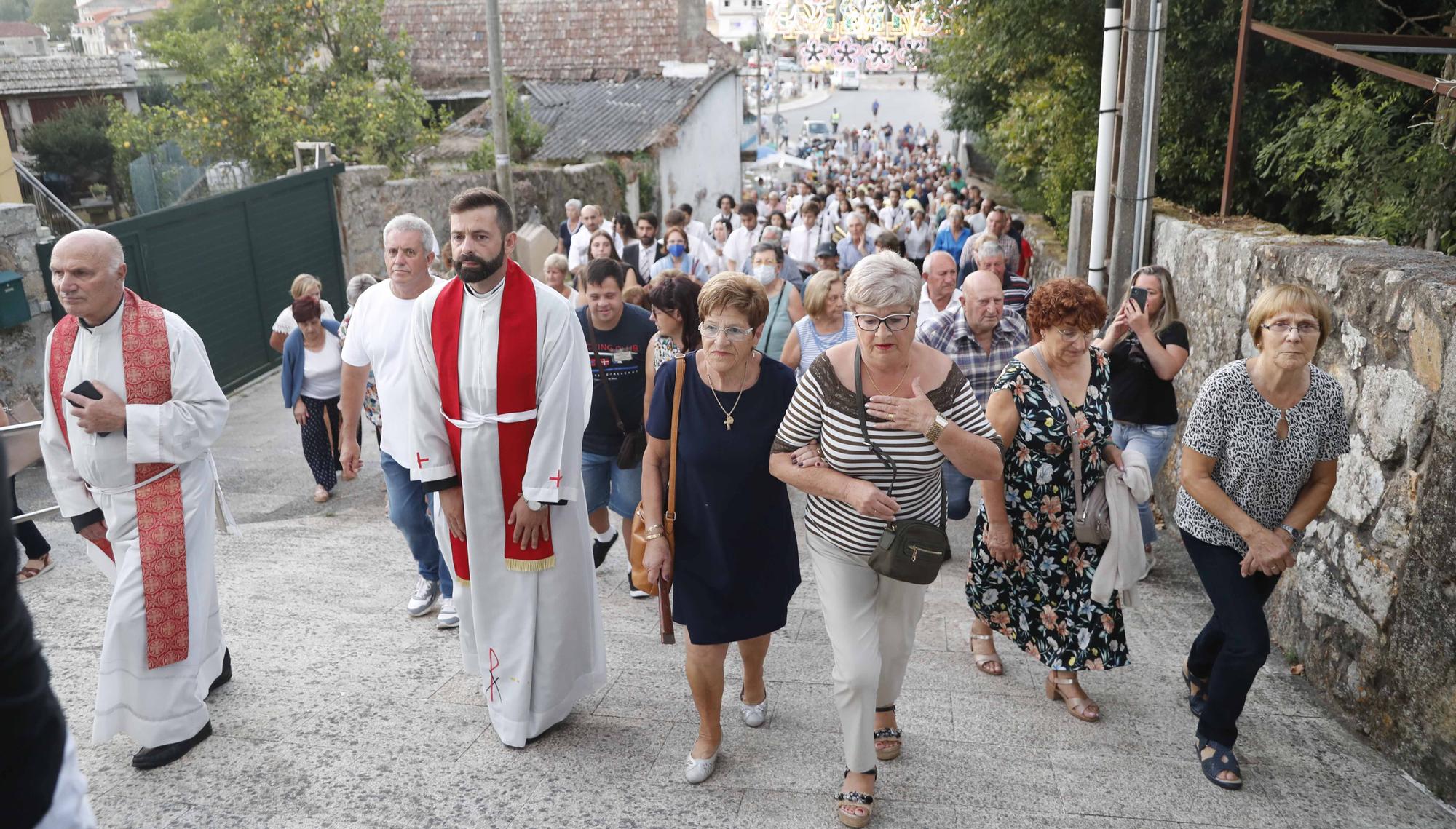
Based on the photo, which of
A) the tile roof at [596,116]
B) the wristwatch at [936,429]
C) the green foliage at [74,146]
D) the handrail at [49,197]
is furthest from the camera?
the tile roof at [596,116]

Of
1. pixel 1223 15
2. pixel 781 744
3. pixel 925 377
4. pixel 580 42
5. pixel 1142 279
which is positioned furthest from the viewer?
pixel 580 42

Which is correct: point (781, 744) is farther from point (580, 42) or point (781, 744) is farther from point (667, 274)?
point (580, 42)

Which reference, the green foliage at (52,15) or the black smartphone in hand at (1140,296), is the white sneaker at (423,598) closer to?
the black smartphone in hand at (1140,296)

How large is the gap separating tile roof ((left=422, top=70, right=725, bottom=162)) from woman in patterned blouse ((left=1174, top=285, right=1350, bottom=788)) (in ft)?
61.1

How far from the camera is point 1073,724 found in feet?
13.4

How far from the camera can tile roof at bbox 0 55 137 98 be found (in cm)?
2312

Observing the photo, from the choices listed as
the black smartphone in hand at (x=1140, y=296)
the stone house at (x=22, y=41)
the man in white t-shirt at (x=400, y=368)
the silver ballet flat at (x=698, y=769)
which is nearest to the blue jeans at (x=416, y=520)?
the man in white t-shirt at (x=400, y=368)

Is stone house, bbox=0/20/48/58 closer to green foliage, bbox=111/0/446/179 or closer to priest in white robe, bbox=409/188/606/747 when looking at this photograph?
green foliage, bbox=111/0/446/179

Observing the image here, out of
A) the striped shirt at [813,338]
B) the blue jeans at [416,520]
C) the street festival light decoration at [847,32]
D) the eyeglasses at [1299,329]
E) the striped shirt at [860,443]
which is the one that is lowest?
the blue jeans at [416,520]

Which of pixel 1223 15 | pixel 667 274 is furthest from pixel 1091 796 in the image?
pixel 1223 15

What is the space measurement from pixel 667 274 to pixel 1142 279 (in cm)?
227

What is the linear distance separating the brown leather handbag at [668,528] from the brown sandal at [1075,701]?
58.6 inches

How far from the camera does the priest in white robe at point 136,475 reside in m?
3.73

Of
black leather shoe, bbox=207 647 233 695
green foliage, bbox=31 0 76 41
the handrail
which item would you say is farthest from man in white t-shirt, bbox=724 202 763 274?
green foliage, bbox=31 0 76 41
